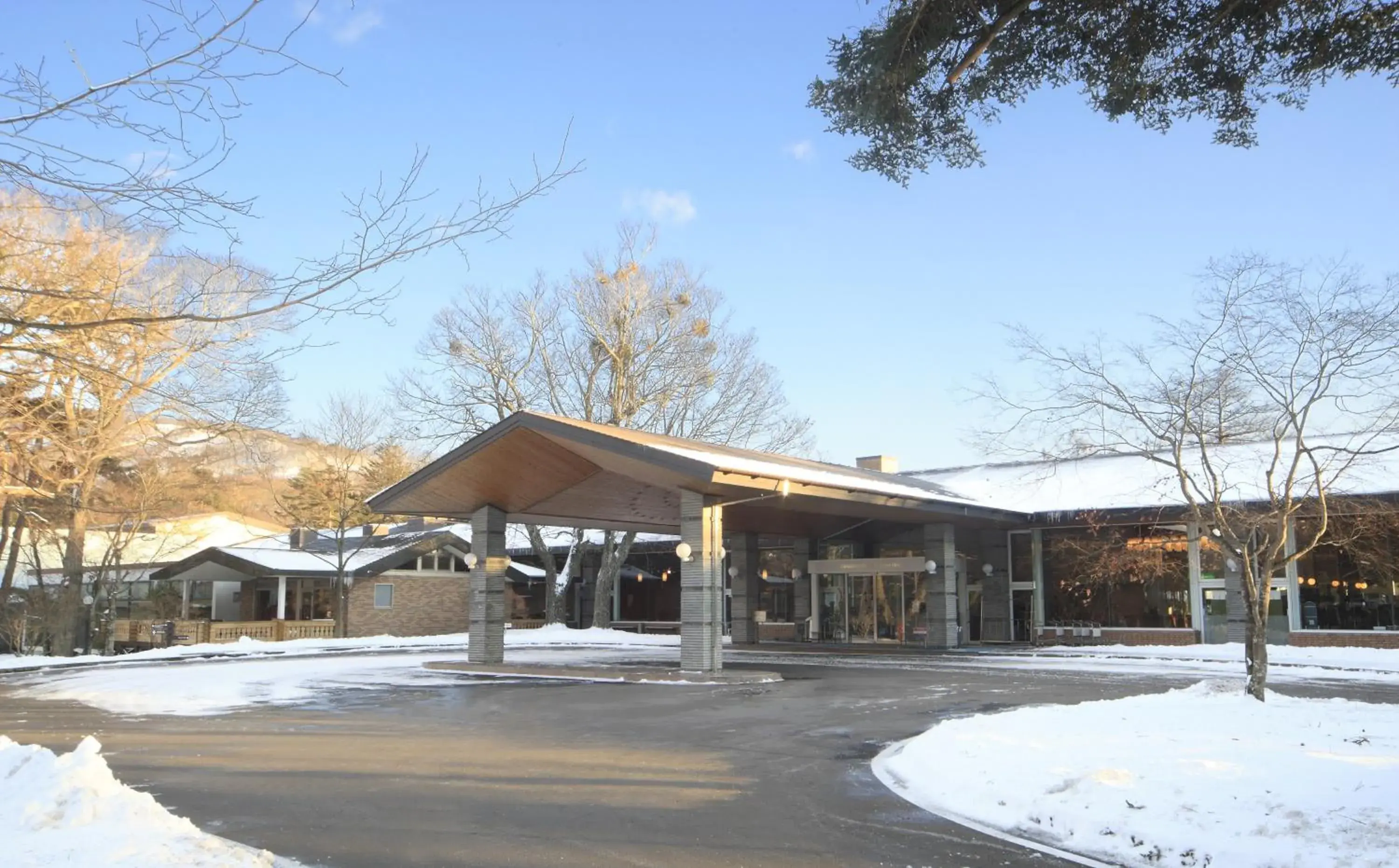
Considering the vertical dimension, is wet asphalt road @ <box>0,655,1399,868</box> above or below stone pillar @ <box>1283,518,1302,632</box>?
below

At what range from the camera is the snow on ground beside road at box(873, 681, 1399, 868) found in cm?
672

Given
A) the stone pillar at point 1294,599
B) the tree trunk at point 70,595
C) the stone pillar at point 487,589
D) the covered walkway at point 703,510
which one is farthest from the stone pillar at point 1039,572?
the tree trunk at point 70,595

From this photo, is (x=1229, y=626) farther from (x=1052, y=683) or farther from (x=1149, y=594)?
(x=1052, y=683)

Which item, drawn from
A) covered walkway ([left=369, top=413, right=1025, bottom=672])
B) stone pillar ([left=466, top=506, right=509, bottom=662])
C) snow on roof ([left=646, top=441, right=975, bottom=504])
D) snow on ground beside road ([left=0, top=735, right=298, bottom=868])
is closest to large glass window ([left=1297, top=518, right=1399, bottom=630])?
covered walkway ([left=369, top=413, right=1025, bottom=672])

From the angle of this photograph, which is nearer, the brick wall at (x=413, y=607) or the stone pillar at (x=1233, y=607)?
the stone pillar at (x=1233, y=607)

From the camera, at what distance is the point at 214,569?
42469mm

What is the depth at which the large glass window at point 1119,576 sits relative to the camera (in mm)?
30703

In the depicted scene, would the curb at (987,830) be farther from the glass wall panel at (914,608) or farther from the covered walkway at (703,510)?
the glass wall panel at (914,608)

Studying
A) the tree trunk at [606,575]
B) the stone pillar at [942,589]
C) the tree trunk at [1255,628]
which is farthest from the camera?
the tree trunk at [606,575]

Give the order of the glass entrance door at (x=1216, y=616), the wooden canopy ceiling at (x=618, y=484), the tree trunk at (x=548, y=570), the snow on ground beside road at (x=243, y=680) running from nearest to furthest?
the snow on ground beside road at (x=243, y=680) → the wooden canopy ceiling at (x=618, y=484) → the glass entrance door at (x=1216, y=616) → the tree trunk at (x=548, y=570)

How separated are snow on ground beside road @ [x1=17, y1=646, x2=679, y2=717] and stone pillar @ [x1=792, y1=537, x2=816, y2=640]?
629cm

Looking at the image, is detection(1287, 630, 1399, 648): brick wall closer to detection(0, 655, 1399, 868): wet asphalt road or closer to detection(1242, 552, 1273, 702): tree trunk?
detection(0, 655, 1399, 868): wet asphalt road

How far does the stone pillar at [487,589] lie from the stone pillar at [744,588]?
1137 cm

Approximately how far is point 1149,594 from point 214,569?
34.0m
